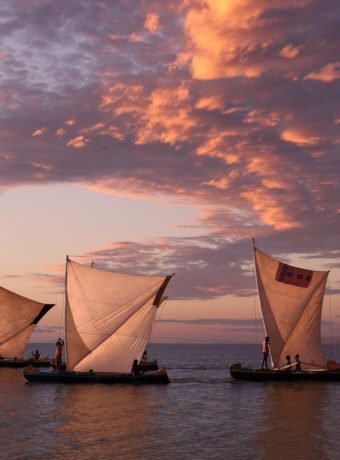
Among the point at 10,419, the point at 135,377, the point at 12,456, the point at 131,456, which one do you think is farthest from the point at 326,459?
the point at 135,377

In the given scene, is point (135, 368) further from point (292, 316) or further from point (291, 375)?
point (292, 316)

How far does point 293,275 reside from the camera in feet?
178

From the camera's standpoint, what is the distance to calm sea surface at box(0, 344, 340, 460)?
26.4 metres

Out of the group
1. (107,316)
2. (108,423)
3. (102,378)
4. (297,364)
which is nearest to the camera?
(108,423)

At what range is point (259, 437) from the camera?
97.5 feet

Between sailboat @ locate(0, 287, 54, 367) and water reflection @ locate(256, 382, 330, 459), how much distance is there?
37.4 metres

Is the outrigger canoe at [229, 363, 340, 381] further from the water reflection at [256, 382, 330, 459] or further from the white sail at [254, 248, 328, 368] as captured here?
the white sail at [254, 248, 328, 368]

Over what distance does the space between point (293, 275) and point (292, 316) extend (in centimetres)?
412

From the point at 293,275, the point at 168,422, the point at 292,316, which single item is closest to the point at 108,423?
the point at 168,422

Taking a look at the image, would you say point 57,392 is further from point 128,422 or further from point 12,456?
point 12,456

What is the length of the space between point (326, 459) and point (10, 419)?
65.3 ft

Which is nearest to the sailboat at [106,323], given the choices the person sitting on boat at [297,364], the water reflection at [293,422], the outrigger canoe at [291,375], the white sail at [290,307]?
the outrigger canoe at [291,375]

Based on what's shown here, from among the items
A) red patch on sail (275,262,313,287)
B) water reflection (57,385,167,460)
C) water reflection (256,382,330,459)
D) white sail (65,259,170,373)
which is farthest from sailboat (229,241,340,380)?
water reflection (57,385,167,460)

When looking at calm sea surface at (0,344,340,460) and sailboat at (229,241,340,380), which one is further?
sailboat at (229,241,340,380)
